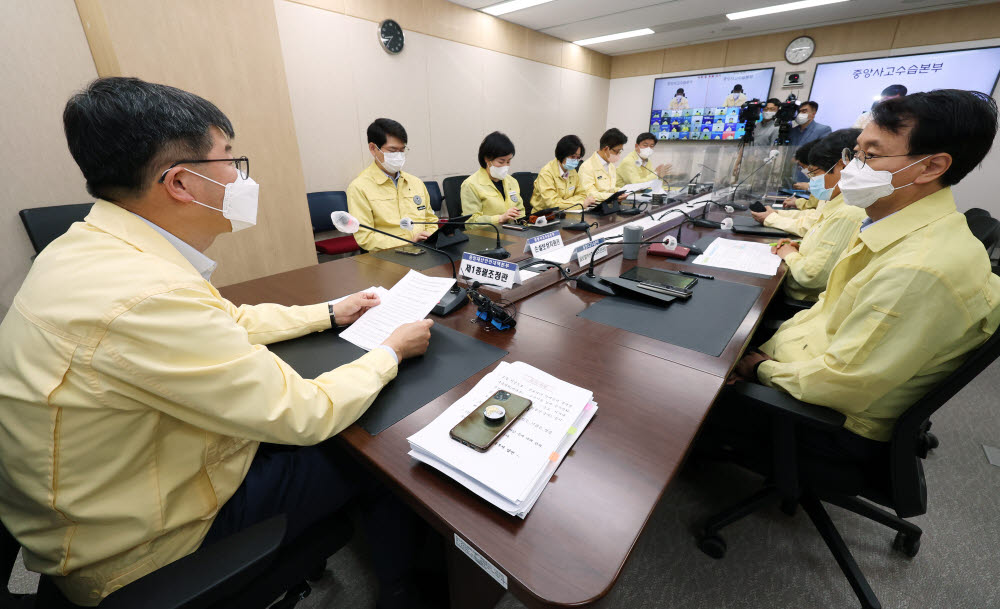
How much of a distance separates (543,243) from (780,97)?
542 centimetres

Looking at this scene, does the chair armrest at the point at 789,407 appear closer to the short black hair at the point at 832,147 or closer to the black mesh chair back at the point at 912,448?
the black mesh chair back at the point at 912,448

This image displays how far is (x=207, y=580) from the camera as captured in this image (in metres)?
0.53

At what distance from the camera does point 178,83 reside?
2.22 meters

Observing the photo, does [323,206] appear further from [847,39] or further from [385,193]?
[847,39]

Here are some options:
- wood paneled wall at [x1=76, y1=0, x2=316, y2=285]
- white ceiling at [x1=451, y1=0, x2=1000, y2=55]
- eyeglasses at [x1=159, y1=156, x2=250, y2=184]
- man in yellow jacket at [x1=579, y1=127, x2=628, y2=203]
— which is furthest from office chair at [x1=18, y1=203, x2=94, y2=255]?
man in yellow jacket at [x1=579, y1=127, x2=628, y2=203]

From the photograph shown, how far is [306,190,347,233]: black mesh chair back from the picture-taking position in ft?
10.7

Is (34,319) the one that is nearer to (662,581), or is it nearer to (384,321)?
(384,321)

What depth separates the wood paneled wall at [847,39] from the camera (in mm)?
3994

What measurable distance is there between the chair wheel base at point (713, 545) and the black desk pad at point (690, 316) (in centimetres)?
76

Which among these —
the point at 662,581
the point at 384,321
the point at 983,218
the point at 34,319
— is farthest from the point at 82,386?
the point at 983,218

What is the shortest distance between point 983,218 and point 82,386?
2.66 metres

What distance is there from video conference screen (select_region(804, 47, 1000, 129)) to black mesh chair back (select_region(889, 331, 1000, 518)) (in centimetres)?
489

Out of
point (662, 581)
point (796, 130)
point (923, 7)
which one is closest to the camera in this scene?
point (662, 581)

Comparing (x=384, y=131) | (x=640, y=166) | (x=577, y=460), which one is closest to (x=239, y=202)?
(x=577, y=460)
